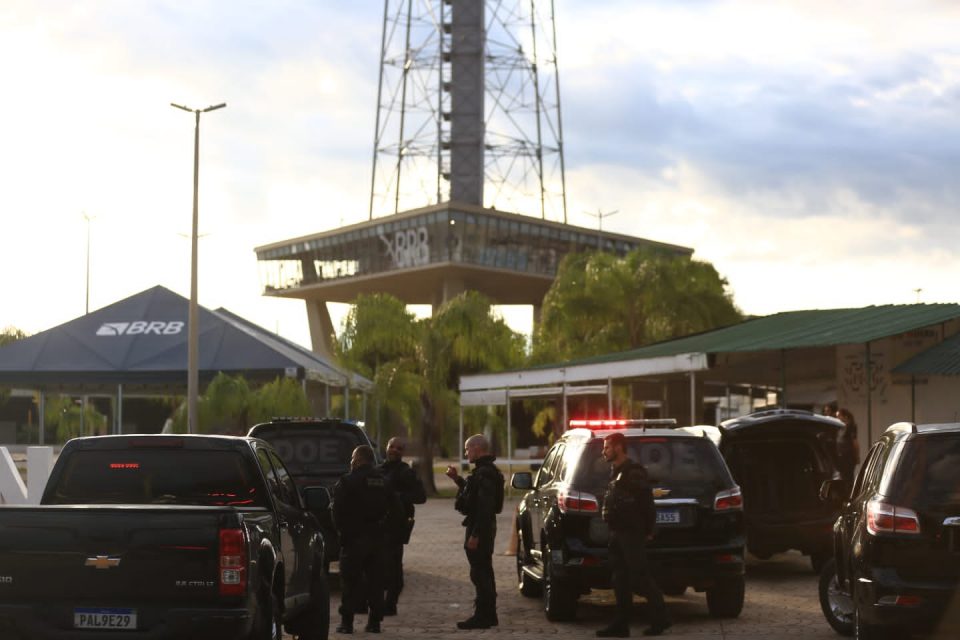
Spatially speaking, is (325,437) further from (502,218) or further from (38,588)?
(502,218)

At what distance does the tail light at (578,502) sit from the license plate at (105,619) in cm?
607

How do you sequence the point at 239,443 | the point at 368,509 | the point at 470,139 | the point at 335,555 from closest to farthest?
1. the point at 239,443
2. the point at 368,509
3. the point at 335,555
4. the point at 470,139

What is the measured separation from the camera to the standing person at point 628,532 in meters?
13.5

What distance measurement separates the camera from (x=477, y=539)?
1419 centimetres

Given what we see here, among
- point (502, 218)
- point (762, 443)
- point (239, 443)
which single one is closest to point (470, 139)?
point (502, 218)

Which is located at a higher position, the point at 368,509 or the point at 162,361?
the point at 162,361

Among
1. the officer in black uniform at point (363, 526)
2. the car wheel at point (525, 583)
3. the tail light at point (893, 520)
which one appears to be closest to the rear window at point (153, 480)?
the officer in black uniform at point (363, 526)

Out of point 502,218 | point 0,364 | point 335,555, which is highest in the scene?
point 502,218

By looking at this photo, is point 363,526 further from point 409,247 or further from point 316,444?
point 409,247

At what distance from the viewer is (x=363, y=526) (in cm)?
1414

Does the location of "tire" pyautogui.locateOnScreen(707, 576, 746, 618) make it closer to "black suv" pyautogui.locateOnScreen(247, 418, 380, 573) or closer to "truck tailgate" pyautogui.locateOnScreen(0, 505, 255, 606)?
"black suv" pyautogui.locateOnScreen(247, 418, 380, 573)

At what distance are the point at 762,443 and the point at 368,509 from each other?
6.84 metres

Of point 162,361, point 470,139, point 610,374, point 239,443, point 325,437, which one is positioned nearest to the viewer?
point 239,443

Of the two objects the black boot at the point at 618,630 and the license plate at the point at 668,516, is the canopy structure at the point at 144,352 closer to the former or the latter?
the license plate at the point at 668,516
